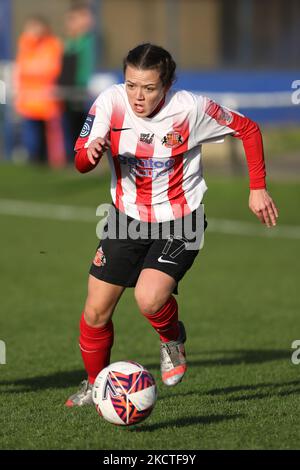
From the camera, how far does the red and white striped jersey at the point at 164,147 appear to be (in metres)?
6.26

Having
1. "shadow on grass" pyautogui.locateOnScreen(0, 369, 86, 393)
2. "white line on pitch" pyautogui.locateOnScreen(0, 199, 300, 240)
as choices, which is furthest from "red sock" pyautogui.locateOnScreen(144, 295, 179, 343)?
"white line on pitch" pyautogui.locateOnScreen(0, 199, 300, 240)

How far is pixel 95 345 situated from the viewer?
21.0 ft

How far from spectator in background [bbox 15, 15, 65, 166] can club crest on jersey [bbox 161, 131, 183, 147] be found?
47.0ft

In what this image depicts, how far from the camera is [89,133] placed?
20.1ft

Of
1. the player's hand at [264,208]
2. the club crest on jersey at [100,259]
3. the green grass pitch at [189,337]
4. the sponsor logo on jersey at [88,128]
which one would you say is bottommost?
the green grass pitch at [189,337]

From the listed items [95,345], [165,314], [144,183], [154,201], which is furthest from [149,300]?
[144,183]

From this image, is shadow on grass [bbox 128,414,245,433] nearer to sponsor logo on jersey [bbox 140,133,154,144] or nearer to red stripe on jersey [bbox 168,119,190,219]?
red stripe on jersey [bbox 168,119,190,219]

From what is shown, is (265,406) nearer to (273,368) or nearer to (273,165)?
(273,368)

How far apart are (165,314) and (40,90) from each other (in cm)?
1475

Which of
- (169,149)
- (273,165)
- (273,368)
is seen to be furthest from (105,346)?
(273,165)

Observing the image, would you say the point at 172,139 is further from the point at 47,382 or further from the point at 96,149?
the point at 47,382

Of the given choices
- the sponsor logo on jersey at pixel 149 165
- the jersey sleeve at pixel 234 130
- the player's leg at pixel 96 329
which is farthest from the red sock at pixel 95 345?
the jersey sleeve at pixel 234 130

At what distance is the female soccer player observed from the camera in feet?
20.4

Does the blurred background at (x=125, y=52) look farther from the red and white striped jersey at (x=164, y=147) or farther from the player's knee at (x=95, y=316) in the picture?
the player's knee at (x=95, y=316)
